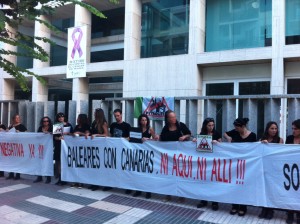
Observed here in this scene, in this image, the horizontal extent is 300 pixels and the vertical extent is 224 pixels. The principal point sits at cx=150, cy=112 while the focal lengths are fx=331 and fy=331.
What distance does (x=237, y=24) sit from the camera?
39.8ft

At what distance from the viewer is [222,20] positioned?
41.1 feet

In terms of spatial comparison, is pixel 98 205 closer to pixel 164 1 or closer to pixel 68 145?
pixel 68 145

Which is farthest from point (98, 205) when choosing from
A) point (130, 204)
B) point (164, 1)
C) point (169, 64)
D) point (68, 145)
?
point (164, 1)

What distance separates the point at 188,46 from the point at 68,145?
683cm

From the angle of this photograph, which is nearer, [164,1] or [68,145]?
[68,145]

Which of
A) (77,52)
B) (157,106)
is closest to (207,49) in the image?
(157,106)

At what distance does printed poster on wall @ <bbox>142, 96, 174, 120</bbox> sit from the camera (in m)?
8.03

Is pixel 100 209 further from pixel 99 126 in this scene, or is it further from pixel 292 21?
pixel 292 21

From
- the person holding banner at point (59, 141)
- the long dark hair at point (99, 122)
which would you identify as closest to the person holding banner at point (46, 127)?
the person holding banner at point (59, 141)

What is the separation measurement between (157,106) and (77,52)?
26.4ft

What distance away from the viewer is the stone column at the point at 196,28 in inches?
483

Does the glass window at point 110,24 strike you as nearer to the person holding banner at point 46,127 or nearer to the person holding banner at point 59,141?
the person holding banner at point 46,127

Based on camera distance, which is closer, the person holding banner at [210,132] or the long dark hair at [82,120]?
the person holding banner at [210,132]

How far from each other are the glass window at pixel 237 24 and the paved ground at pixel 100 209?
713cm
